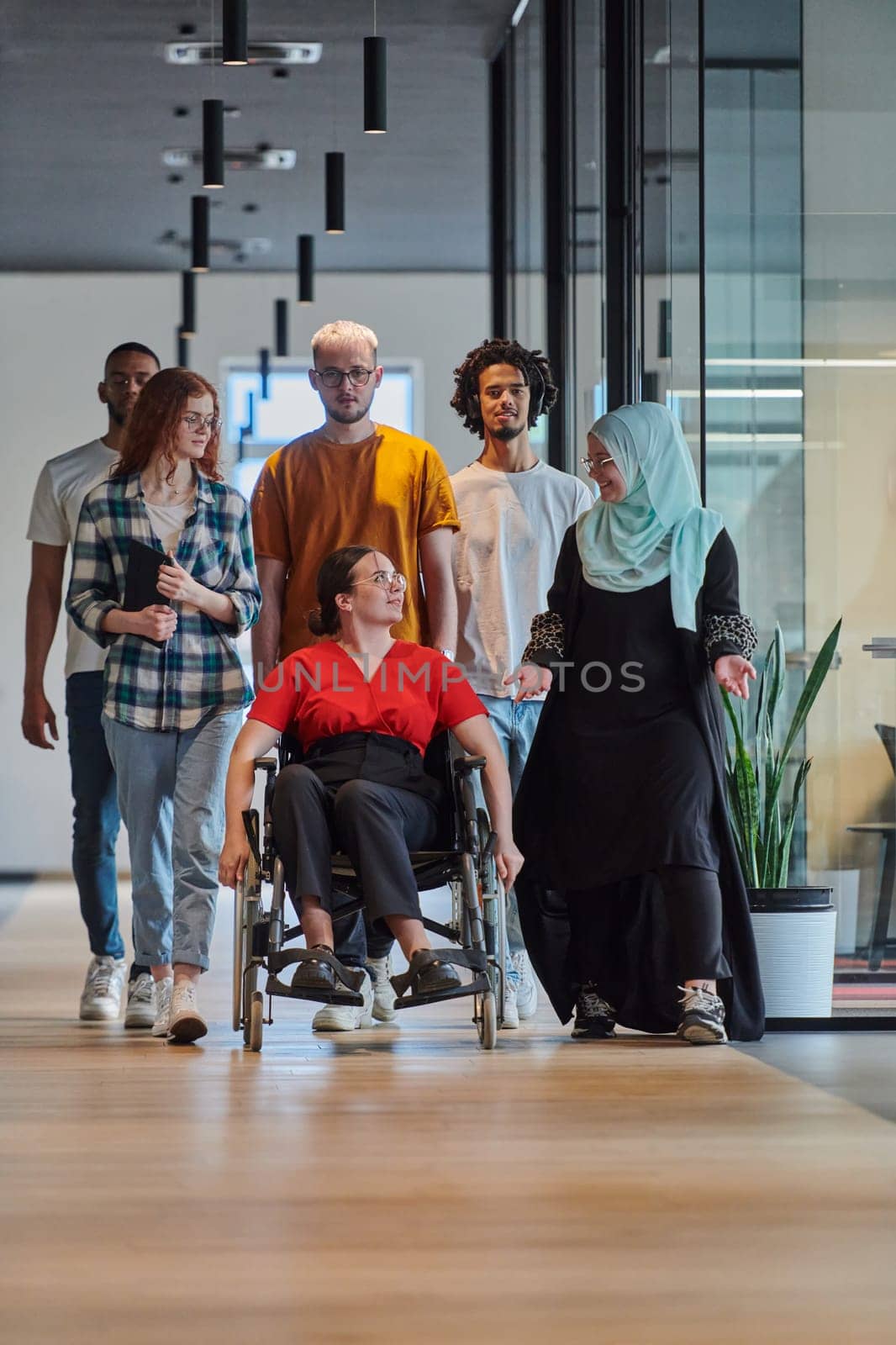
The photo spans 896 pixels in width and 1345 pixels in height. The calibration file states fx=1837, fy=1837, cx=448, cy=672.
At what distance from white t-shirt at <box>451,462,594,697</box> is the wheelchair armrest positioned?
0.64 metres

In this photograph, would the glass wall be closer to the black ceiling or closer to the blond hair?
the blond hair

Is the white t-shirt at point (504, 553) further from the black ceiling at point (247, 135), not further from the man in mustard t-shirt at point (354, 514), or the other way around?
the black ceiling at point (247, 135)

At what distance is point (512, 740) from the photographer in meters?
4.08

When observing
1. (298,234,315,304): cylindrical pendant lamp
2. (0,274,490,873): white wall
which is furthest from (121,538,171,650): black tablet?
(0,274,490,873): white wall

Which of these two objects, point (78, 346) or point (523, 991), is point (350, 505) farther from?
point (78, 346)

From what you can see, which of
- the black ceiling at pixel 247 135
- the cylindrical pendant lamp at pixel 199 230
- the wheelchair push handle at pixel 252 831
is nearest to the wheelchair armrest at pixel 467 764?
the wheelchair push handle at pixel 252 831

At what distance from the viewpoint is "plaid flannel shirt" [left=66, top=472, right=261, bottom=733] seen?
147 inches

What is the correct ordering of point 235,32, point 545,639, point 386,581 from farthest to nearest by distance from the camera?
1. point 235,32
2. point 545,639
3. point 386,581

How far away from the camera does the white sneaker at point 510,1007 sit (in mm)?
3881

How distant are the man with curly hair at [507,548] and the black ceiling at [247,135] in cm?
256

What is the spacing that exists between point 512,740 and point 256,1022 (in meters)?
0.96

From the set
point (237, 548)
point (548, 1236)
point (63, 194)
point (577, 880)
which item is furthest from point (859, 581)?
point (63, 194)

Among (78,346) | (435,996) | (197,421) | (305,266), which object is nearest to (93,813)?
(197,421)

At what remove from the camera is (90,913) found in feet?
13.5
